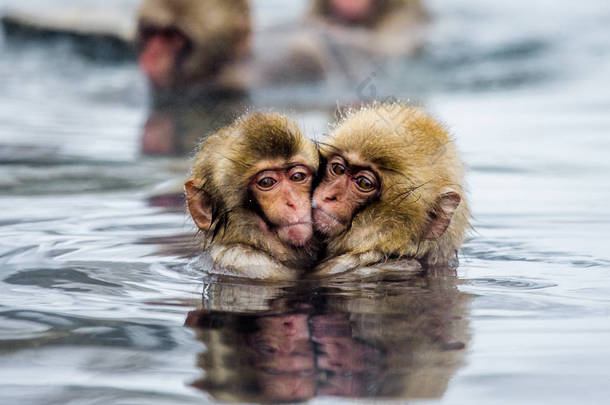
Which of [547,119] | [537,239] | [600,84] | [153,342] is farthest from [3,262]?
[600,84]

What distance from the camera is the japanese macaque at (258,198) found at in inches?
165

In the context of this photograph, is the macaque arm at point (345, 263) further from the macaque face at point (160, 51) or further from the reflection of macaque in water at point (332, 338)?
the macaque face at point (160, 51)

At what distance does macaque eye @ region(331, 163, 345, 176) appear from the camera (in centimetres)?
429

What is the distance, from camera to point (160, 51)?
32.8 ft

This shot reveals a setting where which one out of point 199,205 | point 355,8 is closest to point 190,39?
point 355,8

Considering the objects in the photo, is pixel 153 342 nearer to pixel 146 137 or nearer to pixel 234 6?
pixel 146 137

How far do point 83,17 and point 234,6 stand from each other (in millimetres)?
2924

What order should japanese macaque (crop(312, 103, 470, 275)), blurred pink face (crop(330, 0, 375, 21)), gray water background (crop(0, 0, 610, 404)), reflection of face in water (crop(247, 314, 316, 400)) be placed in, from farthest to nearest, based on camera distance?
blurred pink face (crop(330, 0, 375, 21))
japanese macaque (crop(312, 103, 470, 275))
gray water background (crop(0, 0, 610, 404))
reflection of face in water (crop(247, 314, 316, 400))

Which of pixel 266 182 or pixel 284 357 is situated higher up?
pixel 266 182

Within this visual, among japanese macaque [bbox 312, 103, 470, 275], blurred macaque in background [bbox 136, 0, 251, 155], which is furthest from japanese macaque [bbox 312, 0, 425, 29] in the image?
japanese macaque [bbox 312, 103, 470, 275]

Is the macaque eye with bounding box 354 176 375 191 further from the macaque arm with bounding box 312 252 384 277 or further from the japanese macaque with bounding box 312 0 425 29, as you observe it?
the japanese macaque with bounding box 312 0 425 29

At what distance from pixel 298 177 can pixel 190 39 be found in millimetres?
6055

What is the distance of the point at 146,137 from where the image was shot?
7.83m

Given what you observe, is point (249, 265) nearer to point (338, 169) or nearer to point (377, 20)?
point (338, 169)
